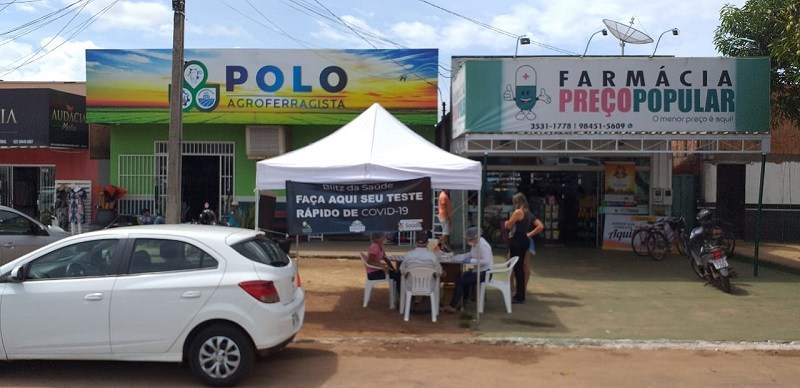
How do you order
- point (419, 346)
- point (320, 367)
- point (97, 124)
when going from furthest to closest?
point (97, 124) < point (419, 346) < point (320, 367)

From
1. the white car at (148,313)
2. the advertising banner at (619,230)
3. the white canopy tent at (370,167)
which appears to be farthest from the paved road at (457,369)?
the advertising banner at (619,230)

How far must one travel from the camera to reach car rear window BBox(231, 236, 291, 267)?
691 cm

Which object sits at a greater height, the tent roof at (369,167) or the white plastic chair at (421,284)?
the tent roof at (369,167)

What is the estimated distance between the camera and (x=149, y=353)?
6.59m

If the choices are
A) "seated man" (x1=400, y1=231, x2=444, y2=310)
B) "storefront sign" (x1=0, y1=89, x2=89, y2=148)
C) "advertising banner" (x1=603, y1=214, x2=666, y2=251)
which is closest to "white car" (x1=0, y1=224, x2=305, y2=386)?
"seated man" (x1=400, y1=231, x2=444, y2=310)

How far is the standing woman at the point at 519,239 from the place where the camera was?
1077 cm

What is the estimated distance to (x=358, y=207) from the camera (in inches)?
378

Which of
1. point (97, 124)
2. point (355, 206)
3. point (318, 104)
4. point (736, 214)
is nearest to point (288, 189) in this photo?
point (355, 206)

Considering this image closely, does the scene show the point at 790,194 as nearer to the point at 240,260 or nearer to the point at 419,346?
the point at 419,346

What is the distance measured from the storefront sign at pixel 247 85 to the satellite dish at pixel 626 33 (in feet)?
16.6

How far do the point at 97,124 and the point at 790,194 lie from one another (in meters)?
18.7

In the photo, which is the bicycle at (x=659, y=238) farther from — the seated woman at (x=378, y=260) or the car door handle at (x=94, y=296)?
the car door handle at (x=94, y=296)

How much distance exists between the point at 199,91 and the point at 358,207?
10.1m

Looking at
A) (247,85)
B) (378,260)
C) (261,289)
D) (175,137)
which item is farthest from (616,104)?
(261,289)
